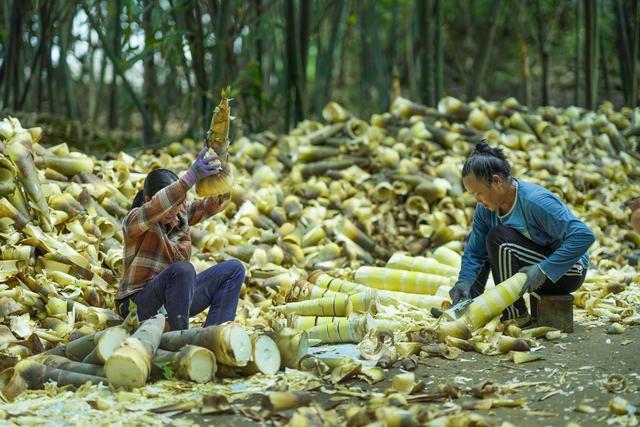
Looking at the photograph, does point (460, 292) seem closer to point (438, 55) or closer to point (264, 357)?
point (264, 357)

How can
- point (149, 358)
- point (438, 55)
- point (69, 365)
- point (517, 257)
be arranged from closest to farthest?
1. point (149, 358)
2. point (69, 365)
3. point (517, 257)
4. point (438, 55)

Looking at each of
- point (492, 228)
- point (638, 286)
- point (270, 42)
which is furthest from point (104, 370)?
point (270, 42)

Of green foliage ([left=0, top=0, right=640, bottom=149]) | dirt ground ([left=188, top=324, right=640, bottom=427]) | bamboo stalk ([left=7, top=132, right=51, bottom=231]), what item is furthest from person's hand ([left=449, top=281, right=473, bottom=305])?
green foliage ([left=0, top=0, right=640, bottom=149])

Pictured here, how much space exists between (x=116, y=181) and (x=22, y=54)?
3394 millimetres

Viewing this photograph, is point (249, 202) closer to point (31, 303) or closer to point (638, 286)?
point (31, 303)

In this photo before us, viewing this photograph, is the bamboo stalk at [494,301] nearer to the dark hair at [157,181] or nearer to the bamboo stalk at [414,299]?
the bamboo stalk at [414,299]

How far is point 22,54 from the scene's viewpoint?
7836mm

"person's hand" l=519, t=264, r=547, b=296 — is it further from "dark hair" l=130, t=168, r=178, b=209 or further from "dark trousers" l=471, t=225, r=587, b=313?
"dark hair" l=130, t=168, r=178, b=209

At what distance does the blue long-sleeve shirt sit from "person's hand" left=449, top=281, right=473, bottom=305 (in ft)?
0.13

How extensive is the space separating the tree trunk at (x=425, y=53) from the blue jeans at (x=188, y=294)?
480cm

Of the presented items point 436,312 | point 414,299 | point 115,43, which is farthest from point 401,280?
point 115,43

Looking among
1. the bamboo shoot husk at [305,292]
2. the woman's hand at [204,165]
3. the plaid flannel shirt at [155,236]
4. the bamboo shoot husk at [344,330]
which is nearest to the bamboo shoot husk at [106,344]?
the plaid flannel shirt at [155,236]

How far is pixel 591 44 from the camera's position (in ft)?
26.2

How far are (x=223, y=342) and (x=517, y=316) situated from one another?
146 cm
